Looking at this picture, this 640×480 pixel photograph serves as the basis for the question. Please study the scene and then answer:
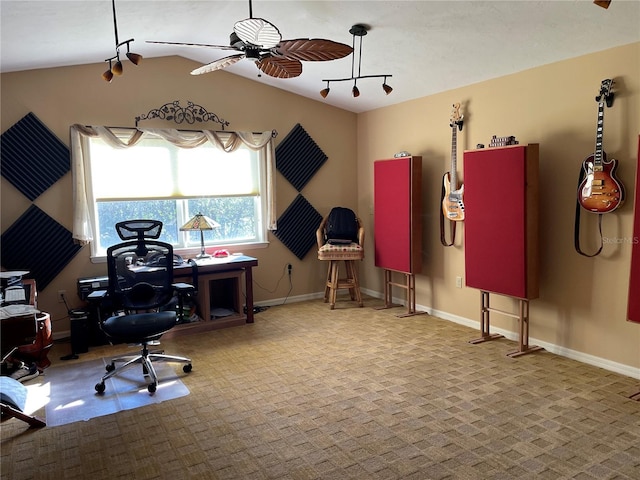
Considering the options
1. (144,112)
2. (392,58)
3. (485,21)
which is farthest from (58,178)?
(485,21)

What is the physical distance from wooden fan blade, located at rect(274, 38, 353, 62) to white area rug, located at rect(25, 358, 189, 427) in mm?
2349

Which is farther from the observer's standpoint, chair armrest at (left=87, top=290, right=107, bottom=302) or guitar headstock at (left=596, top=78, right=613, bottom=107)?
chair armrest at (left=87, top=290, right=107, bottom=302)

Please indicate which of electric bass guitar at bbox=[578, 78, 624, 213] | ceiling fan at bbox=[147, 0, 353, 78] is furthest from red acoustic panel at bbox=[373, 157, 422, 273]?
ceiling fan at bbox=[147, 0, 353, 78]

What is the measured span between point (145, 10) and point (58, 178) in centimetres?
201

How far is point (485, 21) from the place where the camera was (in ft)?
10.9

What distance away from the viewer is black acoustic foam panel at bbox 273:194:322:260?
228 inches

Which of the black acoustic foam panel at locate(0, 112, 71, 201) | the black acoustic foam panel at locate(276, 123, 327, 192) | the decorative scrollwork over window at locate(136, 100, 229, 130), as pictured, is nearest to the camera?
the black acoustic foam panel at locate(0, 112, 71, 201)

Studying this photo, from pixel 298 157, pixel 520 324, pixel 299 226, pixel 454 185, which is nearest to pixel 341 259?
pixel 299 226

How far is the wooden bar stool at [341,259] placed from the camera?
5.45 m

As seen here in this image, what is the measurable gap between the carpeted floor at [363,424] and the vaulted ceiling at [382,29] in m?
2.34

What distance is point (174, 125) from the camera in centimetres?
505

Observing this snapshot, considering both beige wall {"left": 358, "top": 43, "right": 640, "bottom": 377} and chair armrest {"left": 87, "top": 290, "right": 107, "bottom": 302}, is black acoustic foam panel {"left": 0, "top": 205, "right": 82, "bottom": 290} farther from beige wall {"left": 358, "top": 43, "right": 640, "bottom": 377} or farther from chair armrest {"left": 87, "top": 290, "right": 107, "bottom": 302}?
beige wall {"left": 358, "top": 43, "right": 640, "bottom": 377}

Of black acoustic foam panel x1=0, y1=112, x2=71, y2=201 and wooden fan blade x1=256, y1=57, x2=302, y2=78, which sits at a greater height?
wooden fan blade x1=256, y1=57, x2=302, y2=78

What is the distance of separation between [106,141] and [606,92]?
4.32 metres
